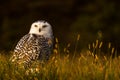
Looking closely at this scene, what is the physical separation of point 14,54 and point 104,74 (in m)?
1.27

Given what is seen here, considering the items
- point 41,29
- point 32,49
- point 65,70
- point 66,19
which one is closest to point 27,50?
point 32,49

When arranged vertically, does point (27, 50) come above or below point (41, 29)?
below

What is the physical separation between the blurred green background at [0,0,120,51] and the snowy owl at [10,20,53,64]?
26.6 ft

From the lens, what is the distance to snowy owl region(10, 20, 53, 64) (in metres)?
8.29

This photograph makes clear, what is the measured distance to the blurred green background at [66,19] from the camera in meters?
18.4

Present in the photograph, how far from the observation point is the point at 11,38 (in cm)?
1889

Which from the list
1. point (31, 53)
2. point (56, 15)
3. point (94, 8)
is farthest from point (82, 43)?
point (31, 53)

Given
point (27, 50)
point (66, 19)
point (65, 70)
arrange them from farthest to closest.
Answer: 1. point (66, 19)
2. point (27, 50)
3. point (65, 70)

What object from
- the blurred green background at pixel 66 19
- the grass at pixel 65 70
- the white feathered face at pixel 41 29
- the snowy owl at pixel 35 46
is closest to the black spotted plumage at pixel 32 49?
the snowy owl at pixel 35 46

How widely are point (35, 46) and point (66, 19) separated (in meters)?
12.6

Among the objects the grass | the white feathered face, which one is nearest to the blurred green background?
the white feathered face

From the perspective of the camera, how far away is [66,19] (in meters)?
21.0

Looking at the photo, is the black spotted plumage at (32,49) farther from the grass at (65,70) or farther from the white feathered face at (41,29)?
the grass at (65,70)

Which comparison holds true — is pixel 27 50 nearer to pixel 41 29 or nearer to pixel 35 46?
pixel 35 46
